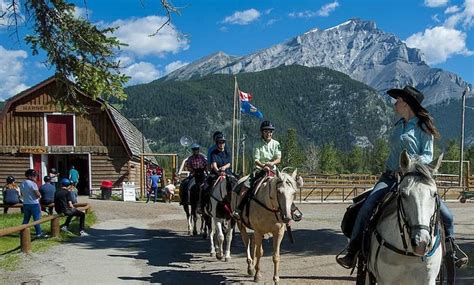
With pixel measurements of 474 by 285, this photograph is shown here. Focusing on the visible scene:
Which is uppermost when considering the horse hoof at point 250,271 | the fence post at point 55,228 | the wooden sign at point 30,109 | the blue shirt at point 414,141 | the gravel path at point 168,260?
the wooden sign at point 30,109

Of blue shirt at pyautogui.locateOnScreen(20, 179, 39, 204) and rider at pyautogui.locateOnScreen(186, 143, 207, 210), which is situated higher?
rider at pyautogui.locateOnScreen(186, 143, 207, 210)

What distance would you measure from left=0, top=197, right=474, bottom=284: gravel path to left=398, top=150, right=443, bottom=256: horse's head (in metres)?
5.30

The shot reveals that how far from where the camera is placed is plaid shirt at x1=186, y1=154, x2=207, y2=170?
49.5 ft

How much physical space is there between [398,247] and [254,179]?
18.5 ft

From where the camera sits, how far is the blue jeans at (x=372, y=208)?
5.79 m

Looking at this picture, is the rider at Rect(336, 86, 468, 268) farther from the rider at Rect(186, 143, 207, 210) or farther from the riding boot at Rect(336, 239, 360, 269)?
the rider at Rect(186, 143, 207, 210)

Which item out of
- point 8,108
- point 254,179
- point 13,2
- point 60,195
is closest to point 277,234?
point 254,179

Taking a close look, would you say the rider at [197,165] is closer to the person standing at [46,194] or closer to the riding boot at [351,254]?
the person standing at [46,194]

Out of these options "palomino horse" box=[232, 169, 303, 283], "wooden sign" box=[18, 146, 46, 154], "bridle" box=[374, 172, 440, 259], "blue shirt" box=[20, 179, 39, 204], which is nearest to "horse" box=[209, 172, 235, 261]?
"palomino horse" box=[232, 169, 303, 283]

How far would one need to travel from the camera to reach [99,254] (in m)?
13.1

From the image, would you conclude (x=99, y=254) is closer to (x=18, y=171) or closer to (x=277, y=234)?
(x=277, y=234)

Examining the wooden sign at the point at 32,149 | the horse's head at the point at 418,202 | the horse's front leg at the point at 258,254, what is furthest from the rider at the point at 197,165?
the wooden sign at the point at 32,149

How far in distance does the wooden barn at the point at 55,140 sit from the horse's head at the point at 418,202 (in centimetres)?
3161

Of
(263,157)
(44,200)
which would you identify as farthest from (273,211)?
(44,200)
